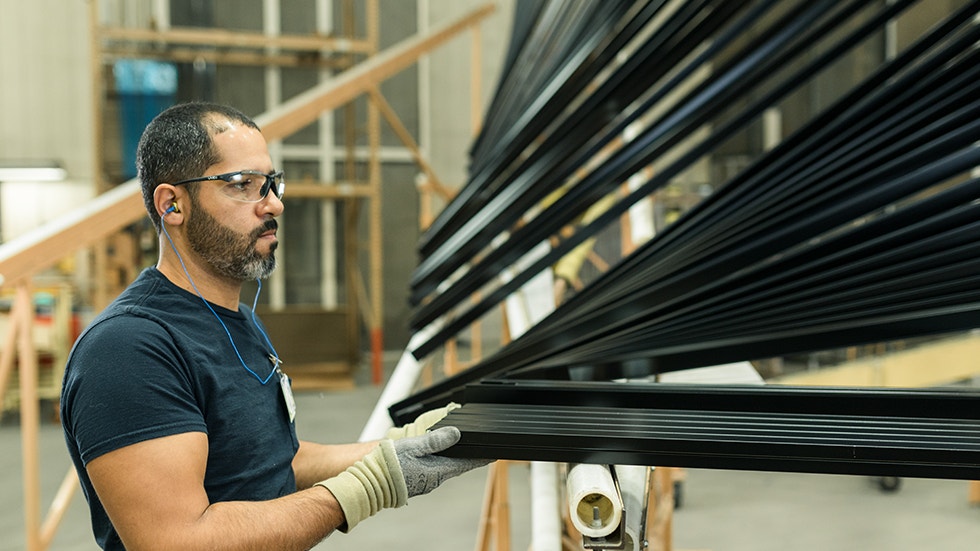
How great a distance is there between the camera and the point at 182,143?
57.4 inches

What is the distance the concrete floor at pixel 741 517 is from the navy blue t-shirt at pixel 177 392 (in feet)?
9.94

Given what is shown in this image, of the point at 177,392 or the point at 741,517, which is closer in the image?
the point at 177,392

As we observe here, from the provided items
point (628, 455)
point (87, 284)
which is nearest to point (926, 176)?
point (628, 455)

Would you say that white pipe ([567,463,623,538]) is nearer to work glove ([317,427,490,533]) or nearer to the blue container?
work glove ([317,427,490,533])

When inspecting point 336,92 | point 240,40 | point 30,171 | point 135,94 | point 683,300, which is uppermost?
point 240,40

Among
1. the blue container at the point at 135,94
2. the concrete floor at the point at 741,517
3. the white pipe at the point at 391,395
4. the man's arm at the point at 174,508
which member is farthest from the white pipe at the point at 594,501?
the blue container at the point at 135,94

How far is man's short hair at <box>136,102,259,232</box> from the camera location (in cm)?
146

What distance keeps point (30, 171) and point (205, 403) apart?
877cm

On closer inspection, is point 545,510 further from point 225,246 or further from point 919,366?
point 919,366

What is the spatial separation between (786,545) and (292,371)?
5638 millimetres

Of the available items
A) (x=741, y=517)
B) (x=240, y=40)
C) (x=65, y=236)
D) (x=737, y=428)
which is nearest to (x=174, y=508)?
(x=737, y=428)

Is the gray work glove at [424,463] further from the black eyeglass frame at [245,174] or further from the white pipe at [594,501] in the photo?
the black eyeglass frame at [245,174]

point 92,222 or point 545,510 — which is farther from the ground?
point 92,222

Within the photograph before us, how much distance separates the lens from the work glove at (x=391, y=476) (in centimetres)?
120
